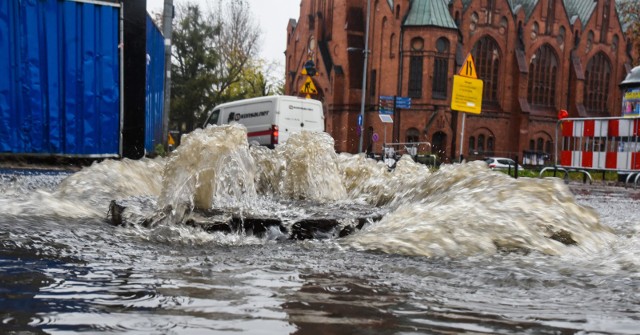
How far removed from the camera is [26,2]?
11.4 metres

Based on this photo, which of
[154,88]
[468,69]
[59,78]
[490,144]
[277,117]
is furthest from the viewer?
[490,144]

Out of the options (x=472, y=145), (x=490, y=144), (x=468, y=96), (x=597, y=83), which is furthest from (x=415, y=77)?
(x=468, y=96)

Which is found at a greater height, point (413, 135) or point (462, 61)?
point (462, 61)

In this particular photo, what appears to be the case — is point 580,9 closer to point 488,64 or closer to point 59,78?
point 488,64

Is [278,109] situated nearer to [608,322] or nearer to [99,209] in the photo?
[99,209]

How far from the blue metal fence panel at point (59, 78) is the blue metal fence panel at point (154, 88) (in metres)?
2.19

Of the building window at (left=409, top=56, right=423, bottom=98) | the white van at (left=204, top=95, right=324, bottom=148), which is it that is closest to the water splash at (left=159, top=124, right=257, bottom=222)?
the white van at (left=204, top=95, right=324, bottom=148)

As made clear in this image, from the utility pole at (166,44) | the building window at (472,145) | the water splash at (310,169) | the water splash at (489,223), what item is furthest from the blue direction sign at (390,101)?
the water splash at (489,223)

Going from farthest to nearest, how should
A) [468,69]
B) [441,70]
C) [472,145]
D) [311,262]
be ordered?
[472,145] < [441,70] < [468,69] < [311,262]

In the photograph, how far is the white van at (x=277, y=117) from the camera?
26.2 meters

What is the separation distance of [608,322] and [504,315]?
398mm

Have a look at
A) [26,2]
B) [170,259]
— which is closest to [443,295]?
[170,259]

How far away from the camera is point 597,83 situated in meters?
63.9

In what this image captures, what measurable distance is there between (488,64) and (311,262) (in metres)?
56.8
